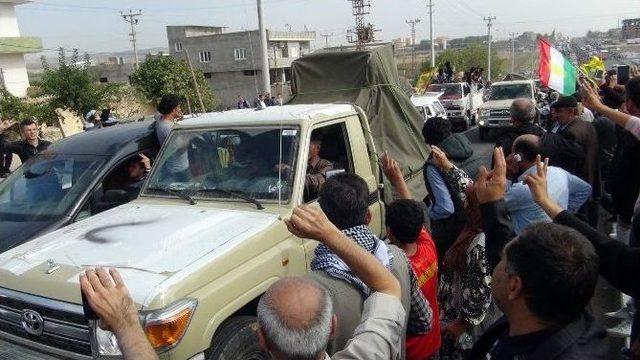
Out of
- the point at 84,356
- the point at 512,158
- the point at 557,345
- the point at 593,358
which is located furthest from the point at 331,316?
the point at 512,158

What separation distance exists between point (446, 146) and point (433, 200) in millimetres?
631

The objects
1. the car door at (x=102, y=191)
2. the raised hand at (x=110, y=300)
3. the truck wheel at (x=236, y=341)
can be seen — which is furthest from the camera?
the car door at (x=102, y=191)

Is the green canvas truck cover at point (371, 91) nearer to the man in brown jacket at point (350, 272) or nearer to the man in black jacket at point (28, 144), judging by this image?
the man in black jacket at point (28, 144)

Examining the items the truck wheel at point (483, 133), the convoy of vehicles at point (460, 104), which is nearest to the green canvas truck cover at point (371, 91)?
the truck wheel at point (483, 133)

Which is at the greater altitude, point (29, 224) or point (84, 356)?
point (29, 224)

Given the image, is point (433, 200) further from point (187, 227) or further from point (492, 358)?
point (492, 358)

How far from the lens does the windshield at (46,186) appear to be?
15.1 ft

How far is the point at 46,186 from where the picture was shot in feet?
16.1

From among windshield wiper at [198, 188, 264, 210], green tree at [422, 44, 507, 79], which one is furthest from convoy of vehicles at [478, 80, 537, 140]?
green tree at [422, 44, 507, 79]

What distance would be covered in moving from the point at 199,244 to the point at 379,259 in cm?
126

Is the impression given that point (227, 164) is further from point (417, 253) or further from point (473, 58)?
point (473, 58)

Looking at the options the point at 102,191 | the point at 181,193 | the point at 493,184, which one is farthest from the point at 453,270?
the point at 102,191

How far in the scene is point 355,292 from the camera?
2246mm

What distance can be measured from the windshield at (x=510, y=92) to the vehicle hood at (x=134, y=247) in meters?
18.0
